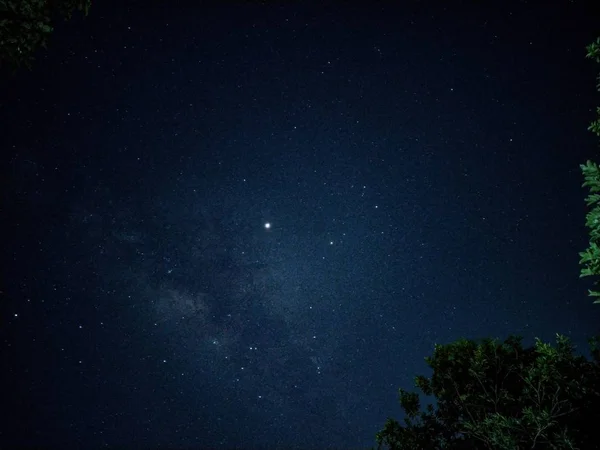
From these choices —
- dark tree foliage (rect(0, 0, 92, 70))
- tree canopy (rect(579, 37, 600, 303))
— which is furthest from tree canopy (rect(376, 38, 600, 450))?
dark tree foliage (rect(0, 0, 92, 70))

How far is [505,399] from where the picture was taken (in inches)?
302

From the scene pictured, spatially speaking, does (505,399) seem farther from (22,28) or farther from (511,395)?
(22,28)

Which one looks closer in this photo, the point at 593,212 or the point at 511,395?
the point at 593,212

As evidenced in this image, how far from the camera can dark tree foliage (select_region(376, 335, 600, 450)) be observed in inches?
240

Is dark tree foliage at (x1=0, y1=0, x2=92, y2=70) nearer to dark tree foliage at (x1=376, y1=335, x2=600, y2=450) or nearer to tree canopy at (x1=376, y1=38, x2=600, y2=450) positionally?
tree canopy at (x1=376, y1=38, x2=600, y2=450)

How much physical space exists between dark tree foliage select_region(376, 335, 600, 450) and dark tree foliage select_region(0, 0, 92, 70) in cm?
965

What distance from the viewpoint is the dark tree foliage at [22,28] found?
14.8 ft

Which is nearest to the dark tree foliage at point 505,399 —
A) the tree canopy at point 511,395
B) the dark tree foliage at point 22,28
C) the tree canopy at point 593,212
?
the tree canopy at point 511,395

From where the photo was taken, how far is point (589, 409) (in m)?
6.14

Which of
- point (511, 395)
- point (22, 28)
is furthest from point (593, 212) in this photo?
point (22, 28)

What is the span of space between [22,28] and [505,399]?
36.5 feet

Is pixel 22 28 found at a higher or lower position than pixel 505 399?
higher

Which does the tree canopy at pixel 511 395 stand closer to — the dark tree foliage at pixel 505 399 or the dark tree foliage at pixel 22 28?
the dark tree foliage at pixel 505 399

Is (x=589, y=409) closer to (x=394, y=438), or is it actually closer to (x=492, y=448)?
(x=492, y=448)
